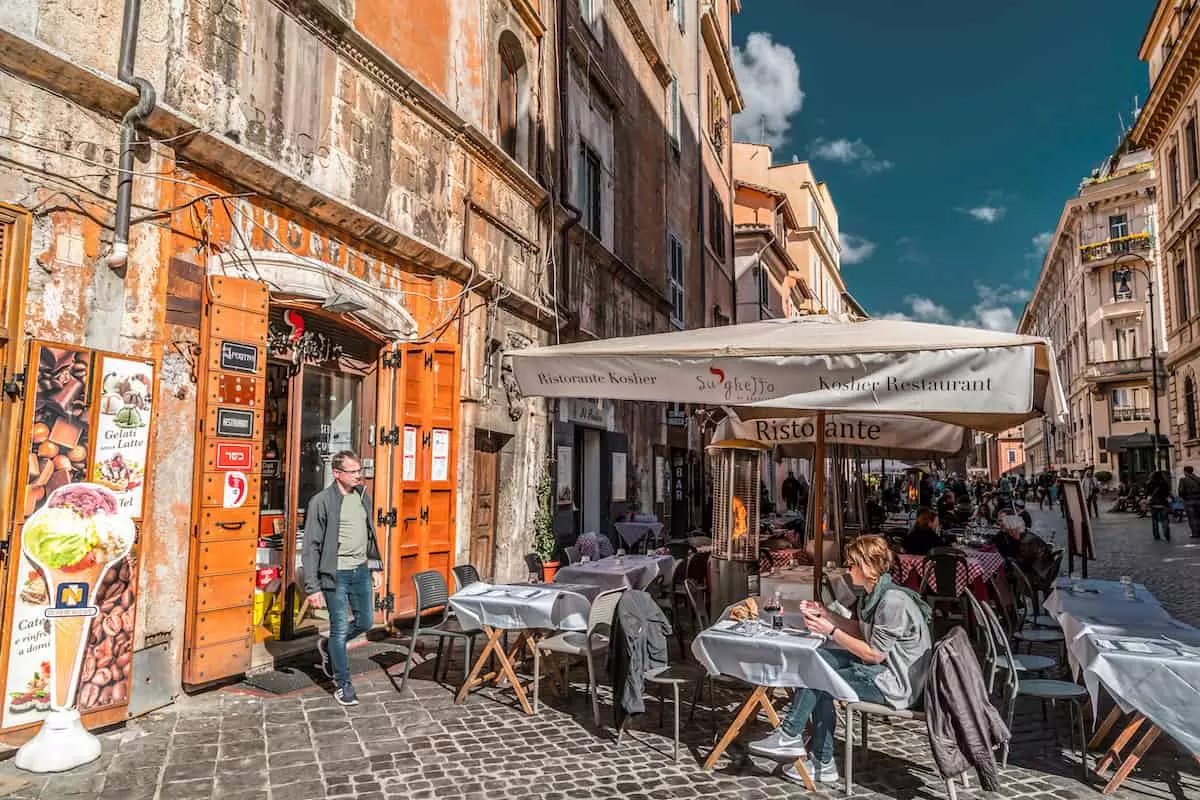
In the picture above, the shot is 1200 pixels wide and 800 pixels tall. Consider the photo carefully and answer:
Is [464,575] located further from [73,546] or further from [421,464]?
[73,546]

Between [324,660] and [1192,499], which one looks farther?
[1192,499]

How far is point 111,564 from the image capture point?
16.1 ft

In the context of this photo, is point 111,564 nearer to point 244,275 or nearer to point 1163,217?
point 244,275

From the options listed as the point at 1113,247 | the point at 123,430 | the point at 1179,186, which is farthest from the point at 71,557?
the point at 1113,247

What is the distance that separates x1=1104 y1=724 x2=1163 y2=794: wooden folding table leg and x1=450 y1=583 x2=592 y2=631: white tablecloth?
128 inches

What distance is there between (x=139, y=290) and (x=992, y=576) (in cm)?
748

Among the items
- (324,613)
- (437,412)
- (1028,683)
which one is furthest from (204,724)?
(1028,683)

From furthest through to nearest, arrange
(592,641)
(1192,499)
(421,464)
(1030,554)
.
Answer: (1192,499), (1030,554), (421,464), (592,641)

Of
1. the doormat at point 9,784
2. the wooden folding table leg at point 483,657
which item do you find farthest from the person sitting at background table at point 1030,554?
the doormat at point 9,784

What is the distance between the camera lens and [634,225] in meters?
16.2

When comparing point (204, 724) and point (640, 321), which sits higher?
point (640, 321)

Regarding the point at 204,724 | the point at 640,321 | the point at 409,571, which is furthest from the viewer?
the point at 640,321

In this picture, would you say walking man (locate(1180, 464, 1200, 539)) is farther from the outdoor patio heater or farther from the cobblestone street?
the cobblestone street

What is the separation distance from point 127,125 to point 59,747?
3779mm
